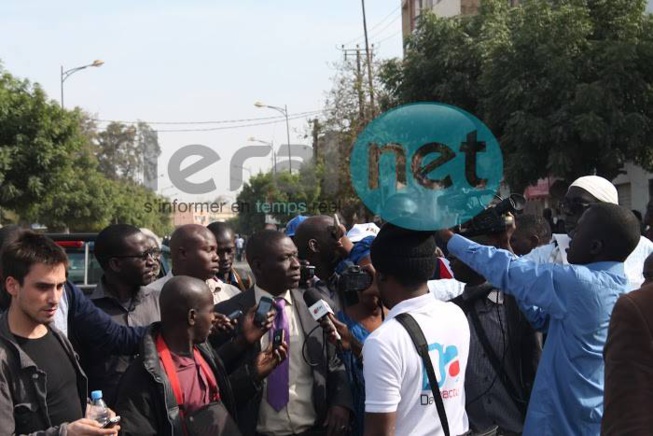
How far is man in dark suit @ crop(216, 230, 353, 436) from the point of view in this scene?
13.5ft

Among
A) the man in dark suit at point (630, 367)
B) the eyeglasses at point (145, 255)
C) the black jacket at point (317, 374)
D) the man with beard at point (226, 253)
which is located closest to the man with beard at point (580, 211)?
the black jacket at point (317, 374)

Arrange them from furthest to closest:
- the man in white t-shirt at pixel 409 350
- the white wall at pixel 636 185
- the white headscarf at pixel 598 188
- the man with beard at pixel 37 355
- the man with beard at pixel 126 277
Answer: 1. the white wall at pixel 636 185
2. the white headscarf at pixel 598 188
3. the man with beard at pixel 126 277
4. the man with beard at pixel 37 355
5. the man in white t-shirt at pixel 409 350

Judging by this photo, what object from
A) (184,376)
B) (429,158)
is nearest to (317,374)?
(184,376)

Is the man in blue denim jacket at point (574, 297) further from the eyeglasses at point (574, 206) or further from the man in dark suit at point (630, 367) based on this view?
the man in dark suit at point (630, 367)

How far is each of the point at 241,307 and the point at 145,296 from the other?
781mm

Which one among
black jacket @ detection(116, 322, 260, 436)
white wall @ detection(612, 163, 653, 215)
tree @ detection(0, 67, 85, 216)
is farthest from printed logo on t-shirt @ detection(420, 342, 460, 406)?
white wall @ detection(612, 163, 653, 215)

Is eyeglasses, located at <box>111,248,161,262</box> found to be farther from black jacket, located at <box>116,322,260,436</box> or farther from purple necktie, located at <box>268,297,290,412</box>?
black jacket, located at <box>116,322,260,436</box>

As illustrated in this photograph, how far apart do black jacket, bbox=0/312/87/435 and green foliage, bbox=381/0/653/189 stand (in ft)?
54.6

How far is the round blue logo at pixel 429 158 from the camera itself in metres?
4.21

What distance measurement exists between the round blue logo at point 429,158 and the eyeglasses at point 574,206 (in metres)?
0.41

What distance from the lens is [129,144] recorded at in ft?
234

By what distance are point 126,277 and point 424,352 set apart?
2232mm

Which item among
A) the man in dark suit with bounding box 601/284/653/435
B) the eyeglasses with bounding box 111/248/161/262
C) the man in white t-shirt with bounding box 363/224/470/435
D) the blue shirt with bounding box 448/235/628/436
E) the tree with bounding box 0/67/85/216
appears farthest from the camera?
the tree with bounding box 0/67/85/216

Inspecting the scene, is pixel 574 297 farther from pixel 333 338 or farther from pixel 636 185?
pixel 636 185
